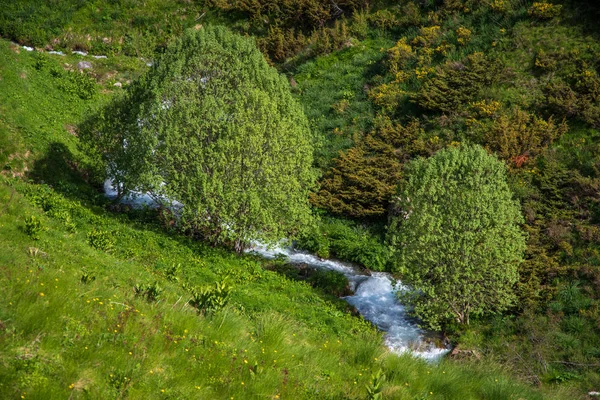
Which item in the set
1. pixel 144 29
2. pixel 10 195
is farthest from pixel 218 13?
pixel 10 195

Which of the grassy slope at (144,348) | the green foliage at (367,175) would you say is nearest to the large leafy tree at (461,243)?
the grassy slope at (144,348)

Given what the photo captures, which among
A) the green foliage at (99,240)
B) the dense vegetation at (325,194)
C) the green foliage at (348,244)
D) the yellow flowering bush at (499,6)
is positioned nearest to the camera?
the dense vegetation at (325,194)

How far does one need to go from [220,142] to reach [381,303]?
1058 centimetres

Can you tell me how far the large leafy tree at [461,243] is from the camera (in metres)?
21.0

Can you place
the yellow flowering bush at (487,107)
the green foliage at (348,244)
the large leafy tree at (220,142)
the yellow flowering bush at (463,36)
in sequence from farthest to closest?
the yellow flowering bush at (463,36), the yellow flowering bush at (487,107), the green foliage at (348,244), the large leafy tree at (220,142)

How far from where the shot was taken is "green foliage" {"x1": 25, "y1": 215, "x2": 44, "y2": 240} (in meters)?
14.3

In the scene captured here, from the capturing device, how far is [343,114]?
38188mm

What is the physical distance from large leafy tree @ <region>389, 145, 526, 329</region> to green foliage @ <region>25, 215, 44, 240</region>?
13.3 m

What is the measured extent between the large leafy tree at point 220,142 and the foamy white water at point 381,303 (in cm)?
238

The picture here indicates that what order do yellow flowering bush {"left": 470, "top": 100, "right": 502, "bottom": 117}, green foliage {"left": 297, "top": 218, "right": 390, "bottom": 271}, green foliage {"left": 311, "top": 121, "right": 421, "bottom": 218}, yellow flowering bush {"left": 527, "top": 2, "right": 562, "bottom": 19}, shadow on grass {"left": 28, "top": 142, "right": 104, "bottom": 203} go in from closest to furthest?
shadow on grass {"left": 28, "top": 142, "right": 104, "bottom": 203}, green foliage {"left": 297, "top": 218, "right": 390, "bottom": 271}, green foliage {"left": 311, "top": 121, "right": 421, "bottom": 218}, yellow flowering bush {"left": 470, "top": 100, "right": 502, "bottom": 117}, yellow flowering bush {"left": 527, "top": 2, "right": 562, "bottom": 19}

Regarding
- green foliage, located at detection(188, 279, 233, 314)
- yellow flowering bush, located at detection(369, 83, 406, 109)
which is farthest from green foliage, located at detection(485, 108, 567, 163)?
green foliage, located at detection(188, 279, 233, 314)

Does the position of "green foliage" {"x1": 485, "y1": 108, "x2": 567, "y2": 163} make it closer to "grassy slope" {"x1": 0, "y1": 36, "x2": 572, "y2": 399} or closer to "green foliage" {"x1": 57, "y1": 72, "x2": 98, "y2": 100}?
"grassy slope" {"x1": 0, "y1": 36, "x2": 572, "y2": 399}

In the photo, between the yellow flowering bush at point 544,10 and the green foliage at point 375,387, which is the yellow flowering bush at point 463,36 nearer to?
the yellow flowering bush at point 544,10

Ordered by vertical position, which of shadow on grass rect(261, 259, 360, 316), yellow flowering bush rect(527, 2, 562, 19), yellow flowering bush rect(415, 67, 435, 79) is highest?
yellow flowering bush rect(527, 2, 562, 19)
